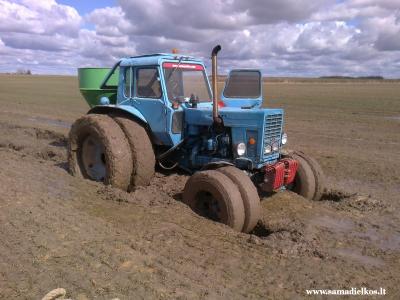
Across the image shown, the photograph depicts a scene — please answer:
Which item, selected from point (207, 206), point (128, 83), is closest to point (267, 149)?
point (207, 206)

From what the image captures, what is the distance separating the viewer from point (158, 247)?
485 cm

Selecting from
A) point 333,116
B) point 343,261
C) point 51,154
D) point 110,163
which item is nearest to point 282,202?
point 343,261

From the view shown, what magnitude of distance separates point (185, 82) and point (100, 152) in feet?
6.10

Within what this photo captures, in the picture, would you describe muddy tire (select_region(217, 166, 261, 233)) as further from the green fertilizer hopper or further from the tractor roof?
the green fertilizer hopper

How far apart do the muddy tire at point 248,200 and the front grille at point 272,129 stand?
902mm

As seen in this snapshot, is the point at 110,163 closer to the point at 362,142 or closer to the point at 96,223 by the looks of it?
the point at 96,223

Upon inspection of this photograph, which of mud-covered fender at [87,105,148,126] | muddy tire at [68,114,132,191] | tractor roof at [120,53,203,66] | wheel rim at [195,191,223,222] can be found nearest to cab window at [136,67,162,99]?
tractor roof at [120,53,203,66]

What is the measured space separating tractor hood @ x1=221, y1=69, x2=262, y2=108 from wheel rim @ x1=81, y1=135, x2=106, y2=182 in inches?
96.5

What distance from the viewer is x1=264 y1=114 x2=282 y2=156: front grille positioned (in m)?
6.44

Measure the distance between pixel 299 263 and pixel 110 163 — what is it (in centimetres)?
339

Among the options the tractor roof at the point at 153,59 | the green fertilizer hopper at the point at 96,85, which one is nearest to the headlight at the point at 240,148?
the tractor roof at the point at 153,59

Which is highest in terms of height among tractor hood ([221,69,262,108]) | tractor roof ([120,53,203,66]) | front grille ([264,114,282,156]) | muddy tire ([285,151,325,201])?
tractor roof ([120,53,203,66])

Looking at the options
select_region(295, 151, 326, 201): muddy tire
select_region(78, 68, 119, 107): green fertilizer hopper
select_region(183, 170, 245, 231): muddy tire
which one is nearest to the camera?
select_region(183, 170, 245, 231): muddy tire

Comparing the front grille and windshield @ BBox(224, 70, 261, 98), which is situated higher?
windshield @ BBox(224, 70, 261, 98)
